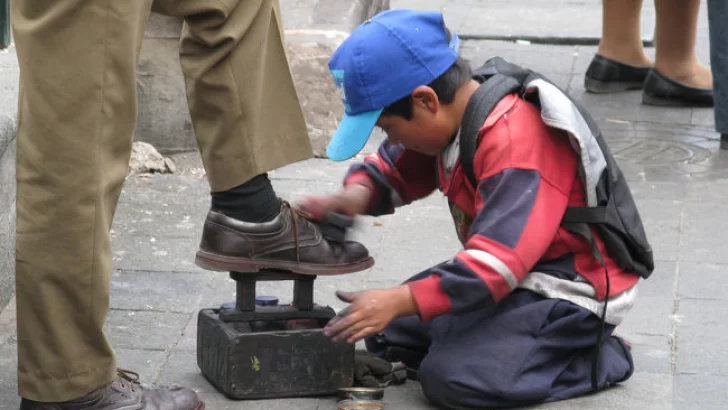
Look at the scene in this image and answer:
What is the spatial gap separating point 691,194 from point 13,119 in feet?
8.06

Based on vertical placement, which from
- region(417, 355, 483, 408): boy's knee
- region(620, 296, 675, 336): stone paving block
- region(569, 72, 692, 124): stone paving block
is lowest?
region(569, 72, 692, 124): stone paving block

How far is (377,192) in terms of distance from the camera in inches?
135

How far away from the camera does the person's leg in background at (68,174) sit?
2.58 m

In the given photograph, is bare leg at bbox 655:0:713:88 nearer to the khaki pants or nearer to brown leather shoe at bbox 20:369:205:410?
brown leather shoe at bbox 20:369:205:410

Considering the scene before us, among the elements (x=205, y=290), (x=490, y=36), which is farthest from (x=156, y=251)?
(x=490, y=36)

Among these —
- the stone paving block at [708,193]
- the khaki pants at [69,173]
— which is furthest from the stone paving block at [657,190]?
the khaki pants at [69,173]

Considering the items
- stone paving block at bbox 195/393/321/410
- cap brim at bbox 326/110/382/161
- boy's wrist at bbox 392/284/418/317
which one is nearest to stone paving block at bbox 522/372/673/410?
boy's wrist at bbox 392/284/418/317

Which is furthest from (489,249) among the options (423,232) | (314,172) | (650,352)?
(314,172)

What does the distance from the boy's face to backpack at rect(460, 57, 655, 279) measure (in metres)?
0.06

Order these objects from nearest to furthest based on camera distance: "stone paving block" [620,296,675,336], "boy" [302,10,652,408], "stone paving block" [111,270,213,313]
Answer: "boy" [302,10,652,408], "stone paving block" [620,296,675,336], "stone paving block" [111,270,213,313]

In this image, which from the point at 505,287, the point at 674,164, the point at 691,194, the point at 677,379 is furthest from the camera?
the point at 674,164

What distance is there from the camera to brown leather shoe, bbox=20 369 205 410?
9.30 feet

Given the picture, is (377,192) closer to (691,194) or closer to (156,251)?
(156,251)

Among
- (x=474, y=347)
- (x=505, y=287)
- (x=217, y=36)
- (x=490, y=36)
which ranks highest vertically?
(x=217, y=36)
